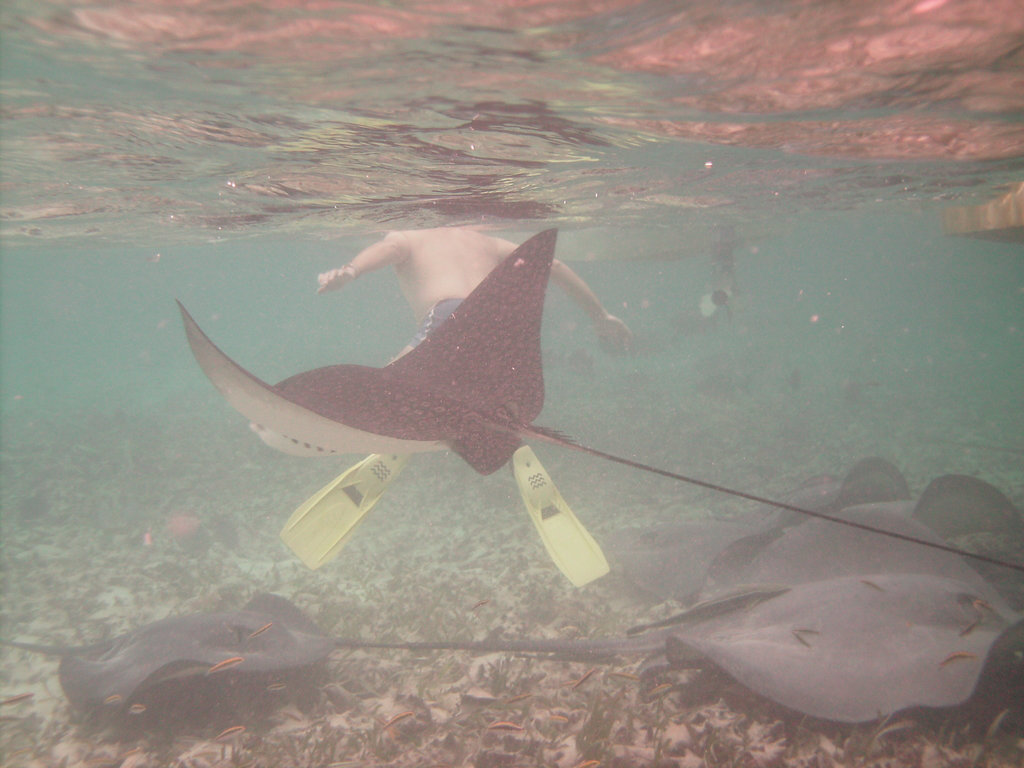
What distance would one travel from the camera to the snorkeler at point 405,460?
5.69 meters

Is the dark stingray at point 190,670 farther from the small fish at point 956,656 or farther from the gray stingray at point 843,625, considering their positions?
the small fish at point 956,656

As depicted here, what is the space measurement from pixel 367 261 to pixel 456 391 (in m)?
3.36

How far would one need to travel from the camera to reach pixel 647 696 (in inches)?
163

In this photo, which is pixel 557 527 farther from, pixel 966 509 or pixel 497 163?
pixel 497 163

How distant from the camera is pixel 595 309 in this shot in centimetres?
750

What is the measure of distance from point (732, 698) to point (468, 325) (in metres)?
3.73

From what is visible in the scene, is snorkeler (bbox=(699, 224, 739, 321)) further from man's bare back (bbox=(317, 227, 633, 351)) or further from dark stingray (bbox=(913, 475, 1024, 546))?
dark stingray (bbox=(913, 475, 1024, 546))

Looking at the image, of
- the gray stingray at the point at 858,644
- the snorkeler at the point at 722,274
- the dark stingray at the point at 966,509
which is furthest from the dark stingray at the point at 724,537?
the snorkeler at the point at 722,274

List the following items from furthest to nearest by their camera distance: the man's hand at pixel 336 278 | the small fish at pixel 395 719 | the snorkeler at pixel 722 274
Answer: the snorkeler at pixel 722 274 → the man's hand at pixel 336 278 → the small fish at pixel 395 719

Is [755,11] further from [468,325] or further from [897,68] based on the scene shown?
[468,325]

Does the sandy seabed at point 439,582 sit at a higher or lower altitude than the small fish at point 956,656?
lower

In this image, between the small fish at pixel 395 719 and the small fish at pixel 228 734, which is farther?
the small fish at pixel 228 734

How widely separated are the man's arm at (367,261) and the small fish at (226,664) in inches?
153

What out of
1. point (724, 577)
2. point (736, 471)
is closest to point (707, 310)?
point (736, 471)
